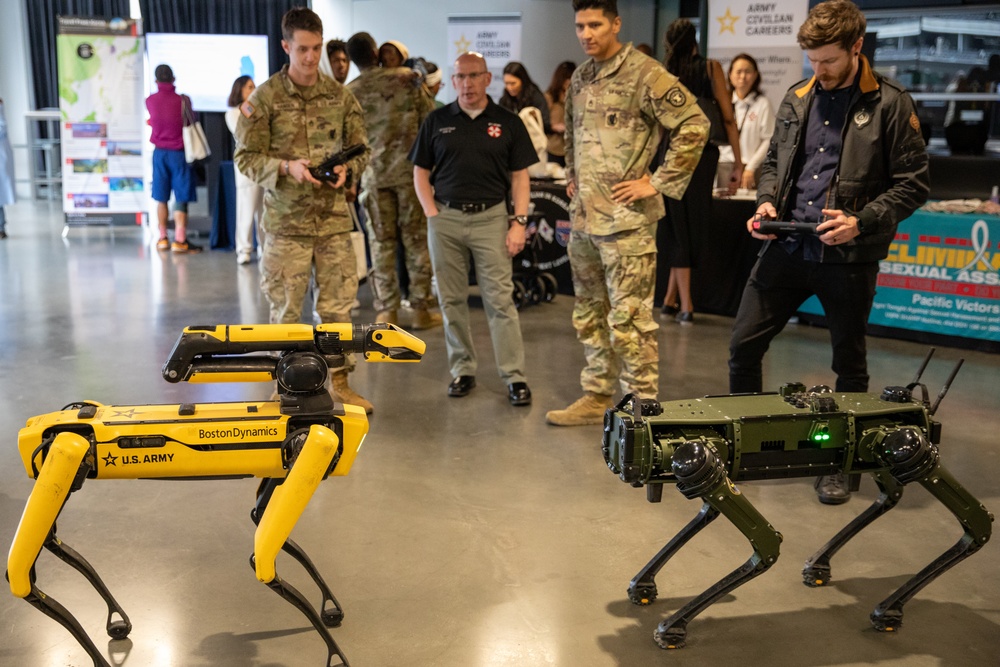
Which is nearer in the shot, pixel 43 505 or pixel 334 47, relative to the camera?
pixel 43 505

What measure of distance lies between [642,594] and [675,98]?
207 centimetres

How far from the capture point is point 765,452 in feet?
8.41

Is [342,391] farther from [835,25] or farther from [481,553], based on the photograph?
[835,25]

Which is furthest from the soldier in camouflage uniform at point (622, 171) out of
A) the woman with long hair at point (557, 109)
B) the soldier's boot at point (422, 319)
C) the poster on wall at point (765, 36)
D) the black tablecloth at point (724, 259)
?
the poster on wall at point (765, 36)

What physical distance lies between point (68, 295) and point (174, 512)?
4421 mm

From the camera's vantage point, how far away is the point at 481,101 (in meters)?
4.76

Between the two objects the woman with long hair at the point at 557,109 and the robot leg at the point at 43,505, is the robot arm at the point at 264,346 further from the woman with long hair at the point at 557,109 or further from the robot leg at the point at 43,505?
the woman with long hair at the point at 557,109

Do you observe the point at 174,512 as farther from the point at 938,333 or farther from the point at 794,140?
the point at 938,333

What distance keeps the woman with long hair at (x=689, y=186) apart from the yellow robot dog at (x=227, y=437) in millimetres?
4033

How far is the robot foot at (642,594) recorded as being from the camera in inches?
113

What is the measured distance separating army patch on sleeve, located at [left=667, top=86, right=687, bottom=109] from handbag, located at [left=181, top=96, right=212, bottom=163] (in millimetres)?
7145

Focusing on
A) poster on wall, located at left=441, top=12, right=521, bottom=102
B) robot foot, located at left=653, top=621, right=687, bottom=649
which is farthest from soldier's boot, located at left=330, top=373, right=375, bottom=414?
poster on wall, located at left=441, top=12, right=521, bottom=102

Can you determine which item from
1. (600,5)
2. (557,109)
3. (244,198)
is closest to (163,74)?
(244,198)

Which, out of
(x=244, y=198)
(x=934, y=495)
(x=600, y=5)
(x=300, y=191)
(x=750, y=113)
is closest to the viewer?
(x=934, y=495)
